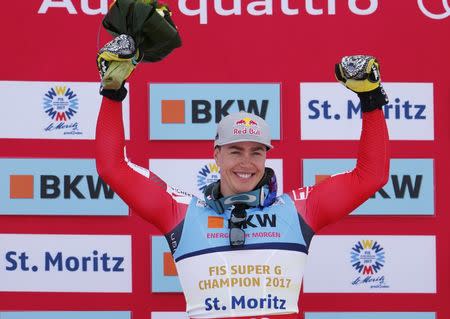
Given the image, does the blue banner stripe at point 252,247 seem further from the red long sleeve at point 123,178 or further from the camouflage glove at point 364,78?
the camouflage glove at point 364,78

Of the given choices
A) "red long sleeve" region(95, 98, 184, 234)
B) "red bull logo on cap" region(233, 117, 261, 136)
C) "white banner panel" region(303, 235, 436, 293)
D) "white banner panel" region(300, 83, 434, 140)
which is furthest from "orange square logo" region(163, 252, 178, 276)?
"red bull logo on cap" region(233, 117, 261, 136)

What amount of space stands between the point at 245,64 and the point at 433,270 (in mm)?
1094

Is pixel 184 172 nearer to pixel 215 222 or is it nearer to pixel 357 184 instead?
pixel 215 222

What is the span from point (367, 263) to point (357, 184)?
960 millimetres

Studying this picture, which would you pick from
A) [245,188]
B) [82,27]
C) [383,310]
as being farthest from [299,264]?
[82,27]

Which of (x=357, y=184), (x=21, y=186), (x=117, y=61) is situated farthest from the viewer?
(x=21, y=186)

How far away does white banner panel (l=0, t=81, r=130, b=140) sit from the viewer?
3.27 metres

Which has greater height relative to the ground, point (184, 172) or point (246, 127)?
point (246, 127)

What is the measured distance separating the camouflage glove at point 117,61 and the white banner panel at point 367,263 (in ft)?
4.24

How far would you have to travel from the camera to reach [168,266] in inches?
129

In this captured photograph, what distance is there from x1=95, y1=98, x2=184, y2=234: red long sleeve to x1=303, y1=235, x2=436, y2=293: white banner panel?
40.6 inches

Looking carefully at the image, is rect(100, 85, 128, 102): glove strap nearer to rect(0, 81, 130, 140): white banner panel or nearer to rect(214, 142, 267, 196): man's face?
rect(214, 142, 267, 196): man's face

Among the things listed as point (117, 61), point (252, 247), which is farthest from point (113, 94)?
point (252, 247)

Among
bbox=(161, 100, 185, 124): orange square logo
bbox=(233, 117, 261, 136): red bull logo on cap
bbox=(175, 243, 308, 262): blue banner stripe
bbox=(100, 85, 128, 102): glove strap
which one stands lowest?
bbox=(175, 243, 308, 262): blue banner stripe
